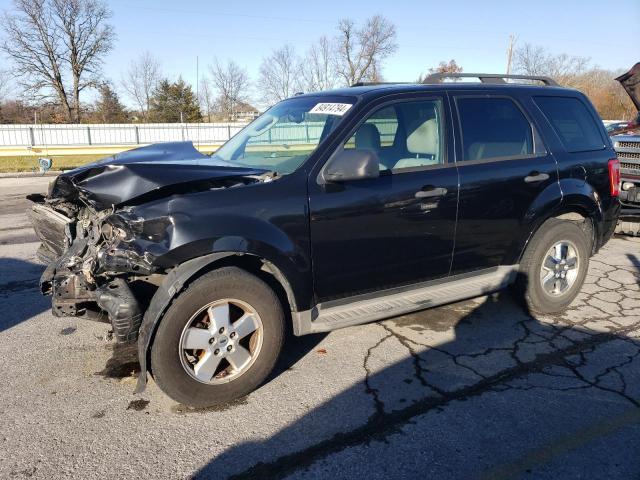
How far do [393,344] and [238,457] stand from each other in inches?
69.7

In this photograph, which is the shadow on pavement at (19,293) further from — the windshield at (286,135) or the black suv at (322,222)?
the windshield at (286,135)

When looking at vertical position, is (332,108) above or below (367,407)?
above

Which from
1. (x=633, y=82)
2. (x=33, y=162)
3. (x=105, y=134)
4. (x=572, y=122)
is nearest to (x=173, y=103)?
(x=105, y=134)

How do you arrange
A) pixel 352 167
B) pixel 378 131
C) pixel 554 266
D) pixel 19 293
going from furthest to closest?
pixel 19 293
pixel 554 266
pixel 378 131
pixel 352 167

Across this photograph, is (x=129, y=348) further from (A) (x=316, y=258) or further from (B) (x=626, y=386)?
(B) (x=626, y=386)

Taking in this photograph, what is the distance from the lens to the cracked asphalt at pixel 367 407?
8.73 ft

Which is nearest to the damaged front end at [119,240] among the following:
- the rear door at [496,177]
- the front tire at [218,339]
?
the front tire at [218,339]

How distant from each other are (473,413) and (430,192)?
5.25 feet

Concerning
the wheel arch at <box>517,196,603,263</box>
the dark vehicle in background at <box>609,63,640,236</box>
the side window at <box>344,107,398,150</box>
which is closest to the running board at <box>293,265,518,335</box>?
the wheel arch at <box>517,196,603,263</box>

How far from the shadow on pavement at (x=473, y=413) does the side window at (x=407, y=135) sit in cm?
150

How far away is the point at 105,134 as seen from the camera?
2811 cm

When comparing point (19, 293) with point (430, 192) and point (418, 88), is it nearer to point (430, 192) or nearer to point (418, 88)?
point (430, 192)

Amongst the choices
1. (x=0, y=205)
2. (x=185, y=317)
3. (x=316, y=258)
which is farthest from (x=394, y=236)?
(x=0, y=205)

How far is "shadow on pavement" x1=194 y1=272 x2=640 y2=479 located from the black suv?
0.45 meters
